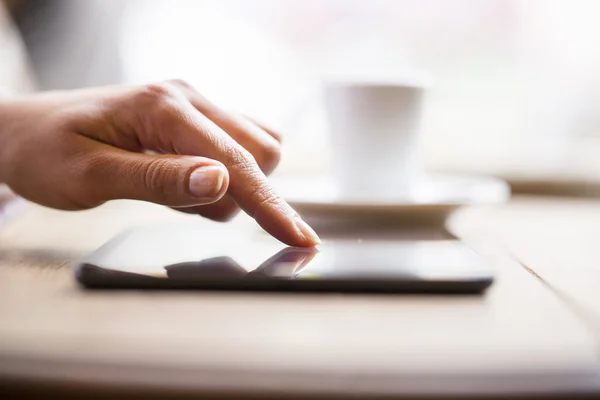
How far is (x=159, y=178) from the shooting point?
20.5 inches

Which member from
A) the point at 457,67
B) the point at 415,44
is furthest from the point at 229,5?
the point at 457,67

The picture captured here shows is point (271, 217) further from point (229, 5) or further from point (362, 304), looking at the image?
point (229, 5)

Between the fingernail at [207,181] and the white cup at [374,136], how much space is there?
31 centimetres

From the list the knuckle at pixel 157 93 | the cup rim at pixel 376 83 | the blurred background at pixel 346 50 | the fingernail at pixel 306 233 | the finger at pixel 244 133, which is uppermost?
the blurred background at pixel 346 50

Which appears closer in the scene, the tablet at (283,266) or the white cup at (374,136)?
the tablet at (283,266)

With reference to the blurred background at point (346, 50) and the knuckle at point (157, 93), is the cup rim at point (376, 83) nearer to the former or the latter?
the knuckle at point (157, 93)

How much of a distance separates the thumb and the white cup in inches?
11.9

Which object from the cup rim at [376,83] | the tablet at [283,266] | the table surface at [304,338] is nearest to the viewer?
the table surface at [304,338]

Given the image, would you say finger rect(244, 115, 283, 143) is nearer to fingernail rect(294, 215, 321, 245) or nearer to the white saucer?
the white saucer

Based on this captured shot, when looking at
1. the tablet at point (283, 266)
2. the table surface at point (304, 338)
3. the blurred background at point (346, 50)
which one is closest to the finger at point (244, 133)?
the tablet at point (283, 266)

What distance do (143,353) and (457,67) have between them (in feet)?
4.07

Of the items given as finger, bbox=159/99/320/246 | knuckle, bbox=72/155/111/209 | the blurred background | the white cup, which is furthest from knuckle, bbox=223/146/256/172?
the blurred background

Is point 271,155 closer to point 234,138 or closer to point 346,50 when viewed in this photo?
point 234,138

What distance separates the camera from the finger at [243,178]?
541 mm
